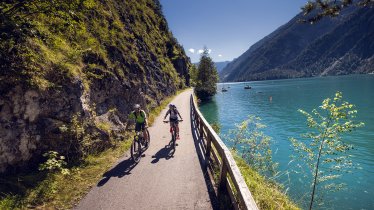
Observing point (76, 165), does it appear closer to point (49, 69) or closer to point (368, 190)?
point (49, 69)

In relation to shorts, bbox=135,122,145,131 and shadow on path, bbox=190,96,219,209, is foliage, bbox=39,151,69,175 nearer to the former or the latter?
shorts, bbox=135,122,145,131

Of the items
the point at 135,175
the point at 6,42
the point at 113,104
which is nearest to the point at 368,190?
the point at 135,175

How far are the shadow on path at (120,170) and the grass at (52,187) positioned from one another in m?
0.21

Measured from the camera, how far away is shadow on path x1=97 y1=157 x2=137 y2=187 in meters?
8.75

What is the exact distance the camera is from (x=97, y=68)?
47.3 feet

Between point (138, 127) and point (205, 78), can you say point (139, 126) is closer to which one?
point (138, 127)

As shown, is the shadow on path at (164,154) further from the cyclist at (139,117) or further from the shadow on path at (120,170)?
the cyclist at (139,117)

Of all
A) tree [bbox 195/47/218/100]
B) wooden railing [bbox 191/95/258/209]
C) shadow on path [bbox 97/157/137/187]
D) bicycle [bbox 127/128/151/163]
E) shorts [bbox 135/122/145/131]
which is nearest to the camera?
wooden railing [bbox 191/95/258/209]

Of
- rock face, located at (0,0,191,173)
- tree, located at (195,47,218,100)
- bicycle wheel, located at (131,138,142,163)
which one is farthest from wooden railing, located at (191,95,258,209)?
tree, located at (195,47,218,100)

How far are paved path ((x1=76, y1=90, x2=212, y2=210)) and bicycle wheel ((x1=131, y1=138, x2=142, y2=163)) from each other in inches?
10.2

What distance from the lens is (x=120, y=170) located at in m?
9.59

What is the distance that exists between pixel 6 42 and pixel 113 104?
23.0 feet

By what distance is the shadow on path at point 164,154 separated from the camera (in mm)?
10969

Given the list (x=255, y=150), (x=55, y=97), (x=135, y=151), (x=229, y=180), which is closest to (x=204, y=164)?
(x=229, y=180)
